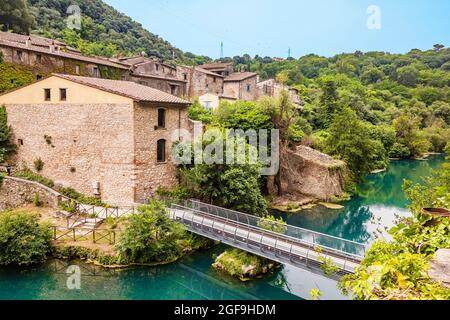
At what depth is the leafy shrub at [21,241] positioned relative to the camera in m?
16.4

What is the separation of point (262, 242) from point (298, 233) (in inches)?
62.3

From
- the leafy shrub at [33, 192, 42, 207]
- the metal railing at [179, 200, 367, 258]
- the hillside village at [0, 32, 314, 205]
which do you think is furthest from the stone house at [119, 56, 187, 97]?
the metal railing at [179, 200, 367, 258]

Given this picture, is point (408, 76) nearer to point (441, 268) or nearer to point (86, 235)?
point (86, 235)

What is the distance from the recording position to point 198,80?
42.5 m

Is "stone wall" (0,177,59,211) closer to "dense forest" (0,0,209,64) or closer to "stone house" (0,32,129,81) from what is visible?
"stone house" (0,32,129,81)

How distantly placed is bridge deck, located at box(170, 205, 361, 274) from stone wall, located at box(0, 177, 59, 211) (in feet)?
26.9

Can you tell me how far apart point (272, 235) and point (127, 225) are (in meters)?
6.70

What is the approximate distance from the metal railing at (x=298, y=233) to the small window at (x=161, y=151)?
4.15 metres

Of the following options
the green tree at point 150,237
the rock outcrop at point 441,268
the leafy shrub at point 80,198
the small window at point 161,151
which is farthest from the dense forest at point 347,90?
the rock outcrop at point 441,268

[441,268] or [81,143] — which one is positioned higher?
[81,143]

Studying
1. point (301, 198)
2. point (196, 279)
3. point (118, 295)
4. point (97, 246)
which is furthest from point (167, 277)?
point (301, 198)

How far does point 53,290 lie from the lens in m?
15.0

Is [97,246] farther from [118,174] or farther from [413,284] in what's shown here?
[413,284]

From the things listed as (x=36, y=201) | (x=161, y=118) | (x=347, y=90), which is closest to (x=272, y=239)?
(x=161, y=118)
